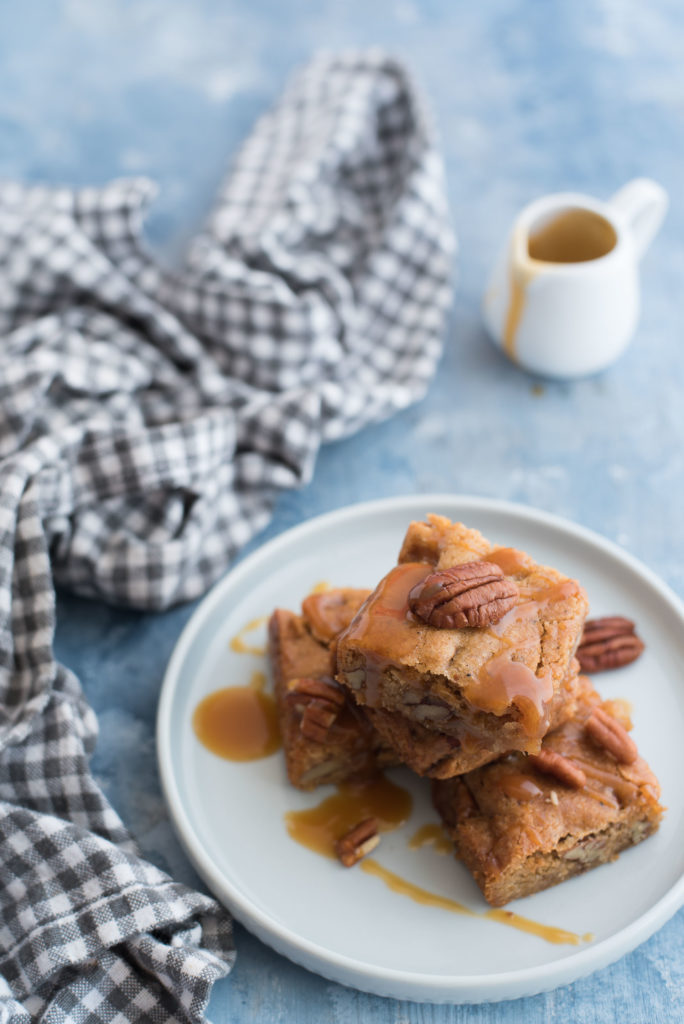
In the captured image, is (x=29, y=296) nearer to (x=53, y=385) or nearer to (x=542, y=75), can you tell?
(x=53, y=385)

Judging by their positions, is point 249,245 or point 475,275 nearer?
point 249,245

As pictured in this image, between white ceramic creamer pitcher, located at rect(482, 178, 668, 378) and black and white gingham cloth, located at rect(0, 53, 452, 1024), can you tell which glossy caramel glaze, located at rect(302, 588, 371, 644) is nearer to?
black and white gingham cloth, located at rect(0, 53, 452, 1024)

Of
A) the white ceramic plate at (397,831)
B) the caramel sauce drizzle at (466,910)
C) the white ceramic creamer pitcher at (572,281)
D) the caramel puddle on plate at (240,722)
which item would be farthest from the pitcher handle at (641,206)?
the caramel sauce drizzle at (466,910)

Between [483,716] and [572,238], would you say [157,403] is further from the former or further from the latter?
[483,716]

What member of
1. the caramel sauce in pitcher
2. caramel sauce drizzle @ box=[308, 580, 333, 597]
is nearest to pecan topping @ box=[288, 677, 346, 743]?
caramel sauce drizzle @ box=[308, 580, 333, 597]

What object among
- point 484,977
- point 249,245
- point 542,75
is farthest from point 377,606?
point 542,75

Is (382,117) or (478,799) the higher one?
(382,117)
